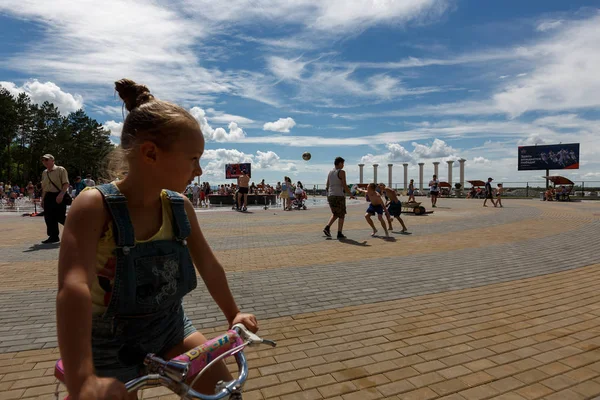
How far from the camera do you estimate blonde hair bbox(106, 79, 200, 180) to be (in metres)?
1.29

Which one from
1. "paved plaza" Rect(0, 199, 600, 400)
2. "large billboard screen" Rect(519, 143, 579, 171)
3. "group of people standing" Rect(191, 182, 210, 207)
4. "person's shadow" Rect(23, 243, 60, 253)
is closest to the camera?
"paved plaza" Rect(0, 199, 600, 400)

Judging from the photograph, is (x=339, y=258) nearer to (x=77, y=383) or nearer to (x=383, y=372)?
(x=383, y=372)

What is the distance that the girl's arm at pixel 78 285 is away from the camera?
1032mm

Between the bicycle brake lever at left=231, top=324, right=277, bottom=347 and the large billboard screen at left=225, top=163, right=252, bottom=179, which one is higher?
the large billboard screen at left=225, top=163, right=252, bottom=179

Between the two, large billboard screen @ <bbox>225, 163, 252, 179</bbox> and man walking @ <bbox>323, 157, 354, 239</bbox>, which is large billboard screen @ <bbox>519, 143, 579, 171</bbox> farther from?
man walking @ <bbox>323, 157, 354, 239</bbox>

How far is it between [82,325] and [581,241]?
10.8 m

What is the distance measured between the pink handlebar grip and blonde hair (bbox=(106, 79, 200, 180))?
665 millimetres

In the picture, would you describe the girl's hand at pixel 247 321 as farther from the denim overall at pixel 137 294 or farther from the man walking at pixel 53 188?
the man walking at pixel 53 188

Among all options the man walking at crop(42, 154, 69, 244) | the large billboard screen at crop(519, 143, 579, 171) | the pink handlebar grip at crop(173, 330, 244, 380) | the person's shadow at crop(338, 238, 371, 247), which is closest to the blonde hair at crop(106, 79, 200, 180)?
the pink handlebar grip at crop(173, 330, 244, 380)

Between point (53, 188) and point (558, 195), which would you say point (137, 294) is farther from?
point (558, 195)

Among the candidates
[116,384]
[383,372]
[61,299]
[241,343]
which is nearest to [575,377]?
[383,372]

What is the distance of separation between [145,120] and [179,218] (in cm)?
38

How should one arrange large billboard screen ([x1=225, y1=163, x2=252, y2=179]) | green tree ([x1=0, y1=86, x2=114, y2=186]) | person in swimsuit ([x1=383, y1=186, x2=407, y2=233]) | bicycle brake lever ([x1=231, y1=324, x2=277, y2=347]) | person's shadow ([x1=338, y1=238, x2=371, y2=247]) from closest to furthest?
bicycle brake lever ([x1=231, y1=324, x2=277, y2=347]) < person's shadow ([x1=338, y1=238, x2=371, y2=247]) < person in swimsuit ([x1=383, y1=186, x2=407, y2=233]) < green tree ([x1=0, y1=86, x2=114, y2=186]) < large billboard screen ([x1=225, y1=163, x2=252, y2=179])

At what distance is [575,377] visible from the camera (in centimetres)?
280
